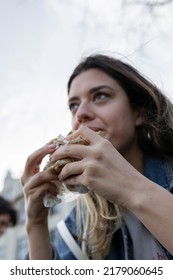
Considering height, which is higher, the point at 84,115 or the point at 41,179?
the point at 84,115

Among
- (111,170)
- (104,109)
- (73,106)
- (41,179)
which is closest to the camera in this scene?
(111,170)

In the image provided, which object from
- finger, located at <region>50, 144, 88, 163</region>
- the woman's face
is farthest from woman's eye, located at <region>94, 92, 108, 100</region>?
finger, located at <region>50, 144, 88, 163</region>

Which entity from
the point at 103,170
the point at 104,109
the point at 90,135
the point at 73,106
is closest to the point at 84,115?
the point at 104,109

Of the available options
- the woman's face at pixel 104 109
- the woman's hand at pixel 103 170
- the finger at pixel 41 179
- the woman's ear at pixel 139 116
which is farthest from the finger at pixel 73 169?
the woman's ear at pixel 139 116

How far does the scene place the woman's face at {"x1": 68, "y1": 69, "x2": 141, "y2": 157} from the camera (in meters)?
1.18

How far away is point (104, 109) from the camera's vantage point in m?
1.21

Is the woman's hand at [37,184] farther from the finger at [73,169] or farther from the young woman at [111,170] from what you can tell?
the finger at [73,169]

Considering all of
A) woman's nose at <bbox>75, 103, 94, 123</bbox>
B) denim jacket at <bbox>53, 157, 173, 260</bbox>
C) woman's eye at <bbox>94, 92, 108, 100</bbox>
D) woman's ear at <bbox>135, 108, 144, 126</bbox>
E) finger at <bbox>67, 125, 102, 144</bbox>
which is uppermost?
woman's eye at <bbox>94, 92, 108, 100</bbox>

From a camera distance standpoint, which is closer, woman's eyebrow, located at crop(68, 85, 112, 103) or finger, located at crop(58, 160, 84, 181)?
finger, located at crop(58, 160, 84, 181)

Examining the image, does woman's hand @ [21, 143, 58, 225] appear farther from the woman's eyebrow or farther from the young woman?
the woman's eyebrow

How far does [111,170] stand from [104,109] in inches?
17.7

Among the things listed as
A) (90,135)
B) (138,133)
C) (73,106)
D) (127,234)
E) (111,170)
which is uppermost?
(73,106)

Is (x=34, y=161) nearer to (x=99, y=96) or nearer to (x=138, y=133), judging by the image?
(x=99, y=96)

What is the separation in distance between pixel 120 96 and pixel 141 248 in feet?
1.81
